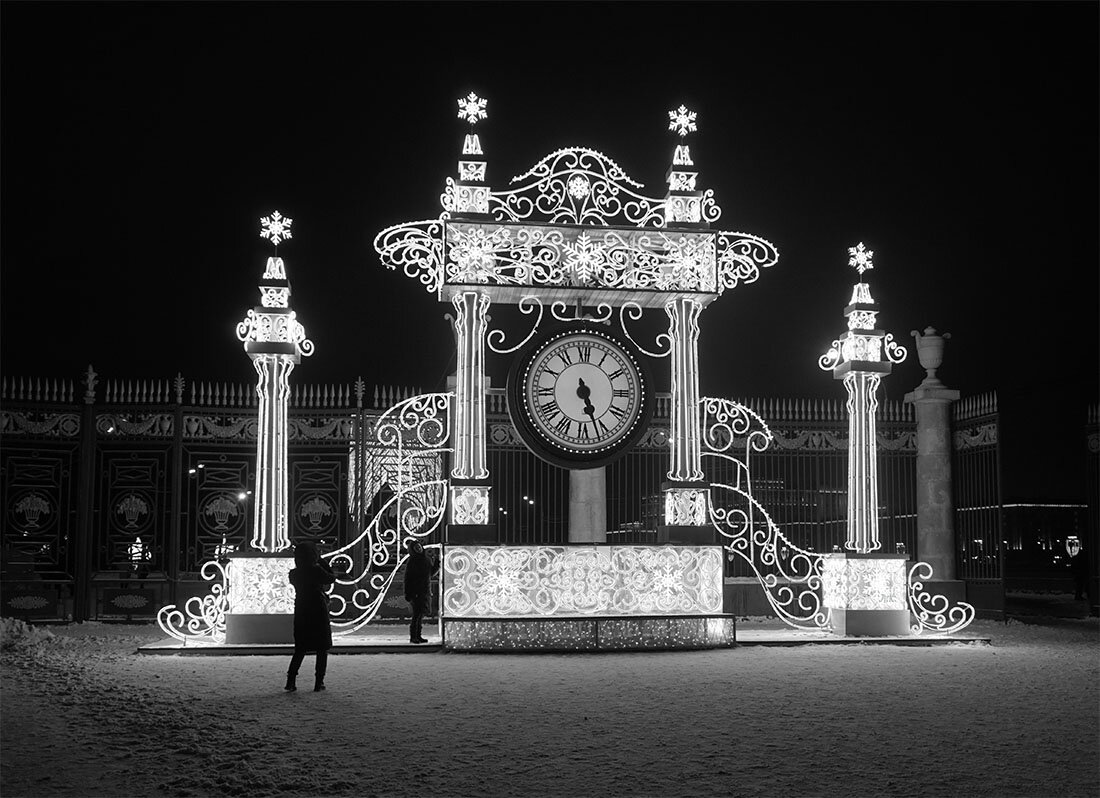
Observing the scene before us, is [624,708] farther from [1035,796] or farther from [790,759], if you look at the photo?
[1035,796]

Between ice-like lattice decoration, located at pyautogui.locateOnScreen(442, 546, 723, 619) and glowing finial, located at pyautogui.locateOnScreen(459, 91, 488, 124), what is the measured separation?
4.86m

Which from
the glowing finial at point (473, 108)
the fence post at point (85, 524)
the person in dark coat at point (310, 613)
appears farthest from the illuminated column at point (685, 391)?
the fence post at point (85, 524)

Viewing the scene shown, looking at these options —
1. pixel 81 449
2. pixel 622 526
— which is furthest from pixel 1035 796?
pixel 81 449

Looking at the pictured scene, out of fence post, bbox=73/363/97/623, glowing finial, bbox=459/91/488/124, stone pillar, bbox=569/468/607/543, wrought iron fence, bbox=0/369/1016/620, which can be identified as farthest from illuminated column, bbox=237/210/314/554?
stone pillar, bbox=569/468/607/543

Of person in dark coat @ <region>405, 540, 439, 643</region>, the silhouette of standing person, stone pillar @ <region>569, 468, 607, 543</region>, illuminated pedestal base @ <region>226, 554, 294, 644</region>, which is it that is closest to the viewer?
illuminated pedestal base @ <region>226, 554, 294, 644</region>

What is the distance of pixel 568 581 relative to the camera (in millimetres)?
13562

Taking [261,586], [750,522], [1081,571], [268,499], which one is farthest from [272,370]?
[1081,571]

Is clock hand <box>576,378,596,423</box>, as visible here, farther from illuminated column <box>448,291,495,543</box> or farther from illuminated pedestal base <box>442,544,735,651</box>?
illuminated pedestal base <box>442,544,735,651</box>

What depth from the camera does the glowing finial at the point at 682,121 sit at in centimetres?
1457

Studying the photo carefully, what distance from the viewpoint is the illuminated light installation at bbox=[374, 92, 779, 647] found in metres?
13.8

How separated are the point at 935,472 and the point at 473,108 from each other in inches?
377

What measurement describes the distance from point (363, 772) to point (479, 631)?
650cm

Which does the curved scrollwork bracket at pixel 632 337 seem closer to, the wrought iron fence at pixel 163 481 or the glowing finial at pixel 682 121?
the glowing finial at pixel 682 121

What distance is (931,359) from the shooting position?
1934 cm
